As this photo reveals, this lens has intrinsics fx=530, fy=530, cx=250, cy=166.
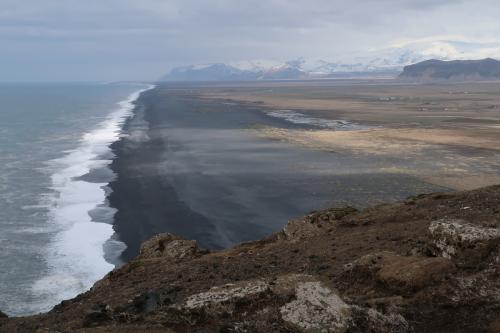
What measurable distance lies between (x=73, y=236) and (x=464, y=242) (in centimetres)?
2390

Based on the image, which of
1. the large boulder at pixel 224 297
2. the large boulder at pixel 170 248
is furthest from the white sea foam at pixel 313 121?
the large boulder at pixel 224 297

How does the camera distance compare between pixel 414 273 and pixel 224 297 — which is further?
pixel 414 273

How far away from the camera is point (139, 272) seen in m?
14.4

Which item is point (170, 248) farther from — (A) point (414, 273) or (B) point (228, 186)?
(B) point (228, 186)

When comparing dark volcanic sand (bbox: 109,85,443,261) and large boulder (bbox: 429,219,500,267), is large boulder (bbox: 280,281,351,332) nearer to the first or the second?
large boulder (bbox: 429,219,500,267)

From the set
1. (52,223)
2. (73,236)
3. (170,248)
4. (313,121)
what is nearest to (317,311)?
(170,248)

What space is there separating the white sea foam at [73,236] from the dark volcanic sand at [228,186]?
55.1 inches

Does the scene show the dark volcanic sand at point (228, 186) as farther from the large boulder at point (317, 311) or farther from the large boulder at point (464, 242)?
the large boulder at point (317, 311)

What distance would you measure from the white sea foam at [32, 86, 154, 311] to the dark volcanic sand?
1398 mm

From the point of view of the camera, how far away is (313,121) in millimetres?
88125

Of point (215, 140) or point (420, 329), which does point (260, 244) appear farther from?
point (215, 140)

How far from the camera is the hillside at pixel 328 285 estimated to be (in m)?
9.08

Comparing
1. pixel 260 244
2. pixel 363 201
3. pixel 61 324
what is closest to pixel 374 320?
pixel 61 324

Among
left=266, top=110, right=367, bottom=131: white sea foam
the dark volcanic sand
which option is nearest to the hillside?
the dark volcanic sand
